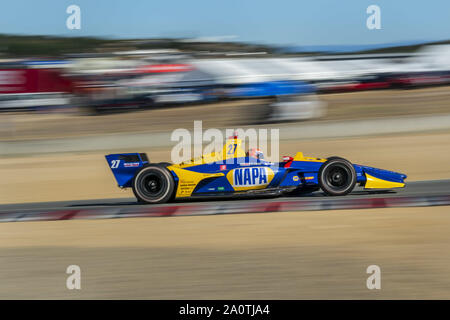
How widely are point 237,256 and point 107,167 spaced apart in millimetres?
12207

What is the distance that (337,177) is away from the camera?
1037 centimetres

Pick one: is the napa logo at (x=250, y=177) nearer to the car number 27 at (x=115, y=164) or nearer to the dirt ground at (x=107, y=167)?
the car number 27 at (x=115, y=164)

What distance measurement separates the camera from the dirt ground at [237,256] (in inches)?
225

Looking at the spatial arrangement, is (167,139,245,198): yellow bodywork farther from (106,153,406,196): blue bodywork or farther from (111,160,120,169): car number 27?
(111,160,120,169): car number 27

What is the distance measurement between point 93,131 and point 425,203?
20940mm

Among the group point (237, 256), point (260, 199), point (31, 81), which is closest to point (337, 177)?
point (260, 199)

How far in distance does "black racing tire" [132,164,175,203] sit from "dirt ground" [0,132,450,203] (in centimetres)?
298

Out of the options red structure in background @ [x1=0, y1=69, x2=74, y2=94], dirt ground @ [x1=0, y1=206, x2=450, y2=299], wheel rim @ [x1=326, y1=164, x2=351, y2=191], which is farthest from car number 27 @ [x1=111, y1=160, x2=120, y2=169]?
red structure in background @ [x1=0, y1=69, x2=74, y2=94]

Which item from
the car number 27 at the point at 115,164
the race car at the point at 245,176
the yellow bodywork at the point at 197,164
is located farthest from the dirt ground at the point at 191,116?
the yellow bodywork at the point at 197,164

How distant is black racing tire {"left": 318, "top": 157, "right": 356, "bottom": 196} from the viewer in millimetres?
10219

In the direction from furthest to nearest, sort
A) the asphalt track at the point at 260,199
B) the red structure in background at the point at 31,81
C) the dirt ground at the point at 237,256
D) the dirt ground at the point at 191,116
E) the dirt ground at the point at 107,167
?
the red structure in background at the point at 31,81 → the dirt ground at the point at 191,116 → the dirt ground at the point at 107,167 → the asphalt track at the point at 260,199 → the dirt ground at the point at 237,256

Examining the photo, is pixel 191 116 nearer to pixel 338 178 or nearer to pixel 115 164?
pixel 115 164
